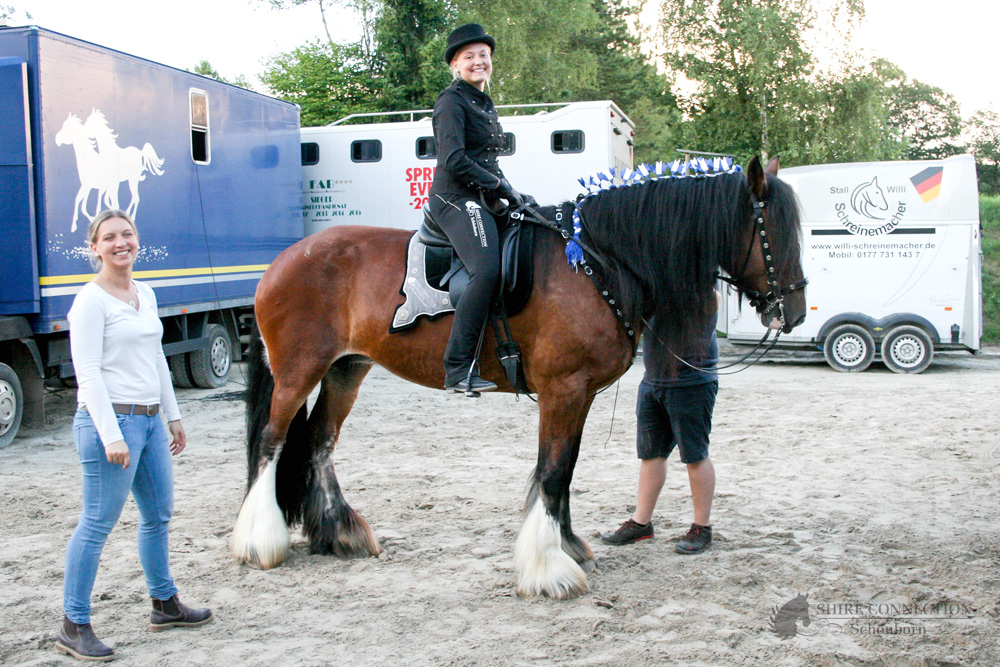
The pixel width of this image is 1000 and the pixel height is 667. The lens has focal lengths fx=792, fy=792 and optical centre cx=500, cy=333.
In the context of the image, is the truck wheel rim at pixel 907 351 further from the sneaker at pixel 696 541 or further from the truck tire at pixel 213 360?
the truck tire at pixel 213 360

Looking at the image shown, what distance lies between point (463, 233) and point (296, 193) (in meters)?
8.65

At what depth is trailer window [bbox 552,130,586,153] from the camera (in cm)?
1224

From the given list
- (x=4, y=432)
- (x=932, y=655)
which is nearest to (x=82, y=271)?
(x=4, y=432)

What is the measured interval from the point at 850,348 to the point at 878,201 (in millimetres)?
2159

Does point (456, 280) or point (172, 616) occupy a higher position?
point (456, 280)

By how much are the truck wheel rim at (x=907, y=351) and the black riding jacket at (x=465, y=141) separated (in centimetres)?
945

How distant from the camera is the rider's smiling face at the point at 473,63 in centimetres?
385

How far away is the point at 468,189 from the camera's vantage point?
3902mm

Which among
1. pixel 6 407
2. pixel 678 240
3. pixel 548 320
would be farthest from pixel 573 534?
pixel 6 407

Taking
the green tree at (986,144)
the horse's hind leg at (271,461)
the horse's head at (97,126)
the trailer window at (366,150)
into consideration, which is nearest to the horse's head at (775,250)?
the horse's hind leg at (271,461)

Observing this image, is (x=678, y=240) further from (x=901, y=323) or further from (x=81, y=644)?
(x=901, y=323)

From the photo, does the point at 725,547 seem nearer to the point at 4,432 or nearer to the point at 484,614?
the point at 484,614

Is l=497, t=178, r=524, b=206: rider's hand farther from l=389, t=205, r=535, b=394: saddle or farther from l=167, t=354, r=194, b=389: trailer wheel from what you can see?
l=167, t=354, r=194, b=389: trailer wheel

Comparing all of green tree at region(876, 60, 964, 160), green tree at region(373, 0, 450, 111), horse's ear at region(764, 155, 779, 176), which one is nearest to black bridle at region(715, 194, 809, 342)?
horse's ear at region(764, 155, 779, 176)
